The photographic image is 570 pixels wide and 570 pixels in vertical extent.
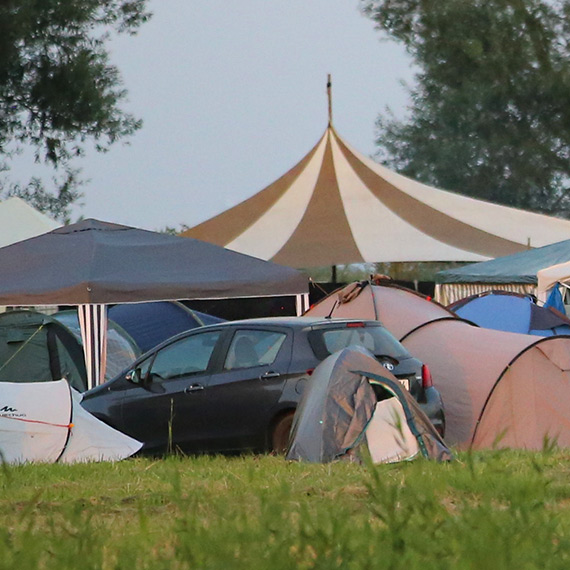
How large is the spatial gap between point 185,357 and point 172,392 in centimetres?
41

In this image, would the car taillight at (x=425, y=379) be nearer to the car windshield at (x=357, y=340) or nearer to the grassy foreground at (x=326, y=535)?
the car windshield at (x=357, y=340)

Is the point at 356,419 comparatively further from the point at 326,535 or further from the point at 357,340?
the point at 326,535

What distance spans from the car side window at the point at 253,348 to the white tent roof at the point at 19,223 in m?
13.3

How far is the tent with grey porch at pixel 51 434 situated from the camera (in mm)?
11109

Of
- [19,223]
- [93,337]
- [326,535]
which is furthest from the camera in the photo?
[19,223]

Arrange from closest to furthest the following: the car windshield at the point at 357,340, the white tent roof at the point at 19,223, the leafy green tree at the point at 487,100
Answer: the car windshield at the point at 357,340, the white tent roof at the point at 19,223, the leafy green tree at the point at 487,100

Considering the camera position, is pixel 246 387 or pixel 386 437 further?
pixel 246 387

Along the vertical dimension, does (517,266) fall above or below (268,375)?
above

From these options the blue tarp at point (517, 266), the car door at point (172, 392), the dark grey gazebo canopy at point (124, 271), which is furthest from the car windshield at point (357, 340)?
the blue tarp at point (517, 266)

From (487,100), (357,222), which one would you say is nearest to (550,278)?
(357,222)

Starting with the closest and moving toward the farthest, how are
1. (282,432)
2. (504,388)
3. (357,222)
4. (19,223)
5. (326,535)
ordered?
(326,535)
(282,432)
(504,388)
(19,223)
(357,222)

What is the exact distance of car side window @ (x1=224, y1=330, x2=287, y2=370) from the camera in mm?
11758

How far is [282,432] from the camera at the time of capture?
11.5 metres

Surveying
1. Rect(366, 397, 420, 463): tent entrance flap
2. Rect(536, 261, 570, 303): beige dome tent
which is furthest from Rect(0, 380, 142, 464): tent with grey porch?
Rect(536, 261, 570, 303): beige dome tent
